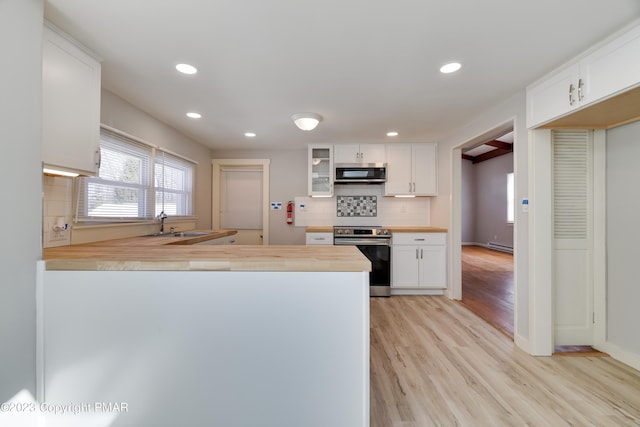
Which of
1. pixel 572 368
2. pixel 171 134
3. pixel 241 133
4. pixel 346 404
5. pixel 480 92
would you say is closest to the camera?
pixel 346 404

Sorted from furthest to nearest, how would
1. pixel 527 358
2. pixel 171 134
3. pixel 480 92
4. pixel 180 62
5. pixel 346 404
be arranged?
pixel 171 134
pixel 480 92
pixel 527 358
pixel 180 62
pixel 346 404

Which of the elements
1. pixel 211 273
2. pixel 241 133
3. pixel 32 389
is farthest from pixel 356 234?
pixel 32 389

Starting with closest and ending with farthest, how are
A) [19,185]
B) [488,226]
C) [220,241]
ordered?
[19,185], [220,241], [488,226]

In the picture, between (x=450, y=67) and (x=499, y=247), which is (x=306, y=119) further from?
(x=499, y=247)

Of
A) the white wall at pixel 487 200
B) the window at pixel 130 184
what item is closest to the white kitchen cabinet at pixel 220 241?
the window at pixel 130 184

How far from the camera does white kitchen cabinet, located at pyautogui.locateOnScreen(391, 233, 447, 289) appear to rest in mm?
3709

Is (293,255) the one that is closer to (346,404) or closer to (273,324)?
(273,324)

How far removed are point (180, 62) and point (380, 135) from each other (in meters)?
2.58

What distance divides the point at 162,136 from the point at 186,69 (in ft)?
4.65

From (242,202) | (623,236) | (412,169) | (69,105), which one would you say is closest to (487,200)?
(412,169)

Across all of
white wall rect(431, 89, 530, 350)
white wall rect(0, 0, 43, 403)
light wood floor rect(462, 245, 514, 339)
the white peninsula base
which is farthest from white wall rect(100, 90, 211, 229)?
light wood floor rect(462, 245, 514, 339)

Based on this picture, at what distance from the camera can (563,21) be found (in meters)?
1.44

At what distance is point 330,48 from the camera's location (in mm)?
1678

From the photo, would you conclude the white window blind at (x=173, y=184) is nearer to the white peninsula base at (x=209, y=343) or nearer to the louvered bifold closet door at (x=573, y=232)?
the white peninsula base at (x=209, y=343)
